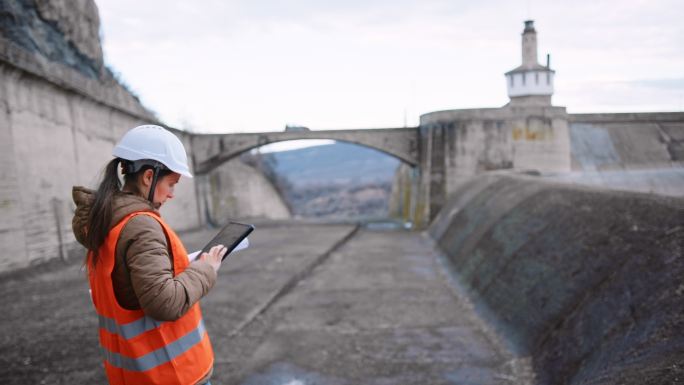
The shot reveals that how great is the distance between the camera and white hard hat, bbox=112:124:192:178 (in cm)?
257

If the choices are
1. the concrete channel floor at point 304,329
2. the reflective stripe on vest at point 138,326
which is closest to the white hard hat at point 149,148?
the reflective stripe on vest at point 138,326

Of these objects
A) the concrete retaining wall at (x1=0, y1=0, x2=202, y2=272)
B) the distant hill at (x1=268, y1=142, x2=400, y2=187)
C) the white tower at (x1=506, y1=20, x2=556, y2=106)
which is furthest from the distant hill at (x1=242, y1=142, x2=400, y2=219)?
the concrete retaining wall at (x1=0, y1=0, x2=202, y2=272)

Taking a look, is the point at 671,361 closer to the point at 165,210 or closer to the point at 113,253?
the point at 113,253

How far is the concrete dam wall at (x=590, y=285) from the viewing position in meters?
4.47

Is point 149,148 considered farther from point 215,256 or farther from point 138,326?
point 138,326

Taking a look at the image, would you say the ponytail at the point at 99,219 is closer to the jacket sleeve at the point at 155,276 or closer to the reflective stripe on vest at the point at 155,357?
the jacket sleeve at the point at 155,276

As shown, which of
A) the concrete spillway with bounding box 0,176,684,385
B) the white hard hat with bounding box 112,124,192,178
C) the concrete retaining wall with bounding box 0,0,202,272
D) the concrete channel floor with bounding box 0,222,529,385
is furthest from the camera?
the concrete retaining wall with bounding box 0,0,202,272

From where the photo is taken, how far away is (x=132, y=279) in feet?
7.72

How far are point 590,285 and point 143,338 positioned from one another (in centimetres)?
517

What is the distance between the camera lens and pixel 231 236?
2.83 metres

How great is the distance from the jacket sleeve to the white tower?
42040 mm

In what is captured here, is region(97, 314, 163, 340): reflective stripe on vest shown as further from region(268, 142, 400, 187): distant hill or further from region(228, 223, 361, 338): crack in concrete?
region(268, 142, 400, 187): distant hill

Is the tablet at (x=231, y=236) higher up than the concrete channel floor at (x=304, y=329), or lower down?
higher up

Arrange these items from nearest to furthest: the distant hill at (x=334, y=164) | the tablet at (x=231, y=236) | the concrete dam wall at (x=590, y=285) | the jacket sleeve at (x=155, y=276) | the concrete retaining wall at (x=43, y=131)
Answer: the jacket sleeve at (x=155, y=276)
the tablet at (x=231, y=236)
the concrete dam wall at (x=590, y=285)
the concrete retaining wall at (x=43, y=131)
the distant hill at (x=334, y=164)
